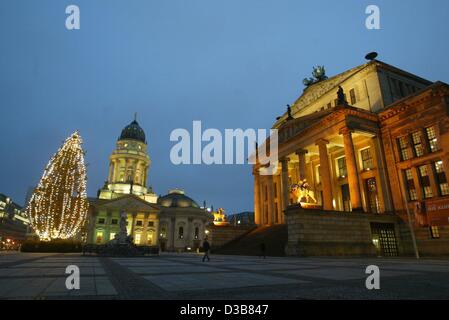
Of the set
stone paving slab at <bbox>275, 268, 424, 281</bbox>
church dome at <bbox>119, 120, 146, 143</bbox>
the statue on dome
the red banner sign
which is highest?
church dome at <bbox>119, 120, 146, 143</bbox>

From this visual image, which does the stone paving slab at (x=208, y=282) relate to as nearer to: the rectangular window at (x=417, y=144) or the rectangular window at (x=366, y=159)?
the rectangular window at (x=417, y=144)

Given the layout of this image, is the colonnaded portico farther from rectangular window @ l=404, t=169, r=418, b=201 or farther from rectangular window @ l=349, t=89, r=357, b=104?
rectangular window @ l=349, t=89, r=357, b=104

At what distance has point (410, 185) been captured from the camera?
28.1 meters

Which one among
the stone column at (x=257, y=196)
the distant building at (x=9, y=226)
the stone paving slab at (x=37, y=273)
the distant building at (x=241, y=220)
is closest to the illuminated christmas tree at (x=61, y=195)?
the distant building at (x=241, y=220)

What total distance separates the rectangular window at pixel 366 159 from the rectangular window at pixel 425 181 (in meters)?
5.85

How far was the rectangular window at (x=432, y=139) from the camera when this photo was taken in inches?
1038

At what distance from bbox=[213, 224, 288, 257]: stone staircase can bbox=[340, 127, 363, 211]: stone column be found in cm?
761

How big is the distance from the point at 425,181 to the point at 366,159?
766cm

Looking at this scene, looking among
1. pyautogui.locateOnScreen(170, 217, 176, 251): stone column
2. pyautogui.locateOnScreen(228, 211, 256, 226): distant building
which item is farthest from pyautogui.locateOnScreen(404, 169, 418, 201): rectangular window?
pyautogui.locateOnScreen(170, 217, 176, 251): stone column

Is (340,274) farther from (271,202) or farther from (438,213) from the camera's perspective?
(271,202)

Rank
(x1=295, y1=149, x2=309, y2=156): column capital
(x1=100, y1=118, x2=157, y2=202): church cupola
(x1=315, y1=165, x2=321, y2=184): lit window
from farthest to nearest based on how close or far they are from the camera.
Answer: (x1=100, y1=118, x2=157, y2=202): church cupola
(x1=315, y1=165, x2=321, y2=184): lit window
(x1=295, y1=149, x2=309, y2=156): column capital

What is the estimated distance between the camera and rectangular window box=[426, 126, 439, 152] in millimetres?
26366
